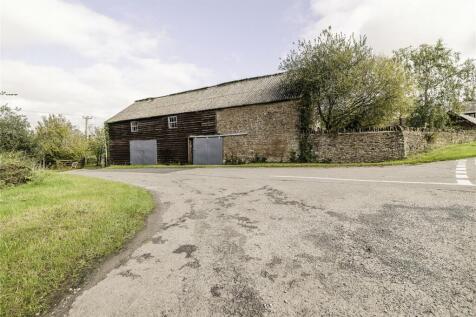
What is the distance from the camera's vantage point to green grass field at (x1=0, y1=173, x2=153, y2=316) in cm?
277

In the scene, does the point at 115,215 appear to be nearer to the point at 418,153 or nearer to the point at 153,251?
the point at 153,251

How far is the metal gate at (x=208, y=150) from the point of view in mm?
21891

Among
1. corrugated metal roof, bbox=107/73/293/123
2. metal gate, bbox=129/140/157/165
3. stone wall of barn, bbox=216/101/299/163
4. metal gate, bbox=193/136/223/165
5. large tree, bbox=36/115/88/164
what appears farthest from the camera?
large tree, bbox=36/115/88/164

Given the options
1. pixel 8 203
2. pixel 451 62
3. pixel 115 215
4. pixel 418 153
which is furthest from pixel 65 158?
pixel 451 62

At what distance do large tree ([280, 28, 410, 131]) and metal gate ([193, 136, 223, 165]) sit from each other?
822 centimetres

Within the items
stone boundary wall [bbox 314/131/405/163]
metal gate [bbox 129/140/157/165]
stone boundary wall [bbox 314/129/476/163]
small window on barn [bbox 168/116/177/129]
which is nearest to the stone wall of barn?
stone boundary wall [bbox 314/131/405/163]

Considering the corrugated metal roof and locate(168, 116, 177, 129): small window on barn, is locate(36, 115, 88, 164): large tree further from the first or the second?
locate(168, 116, 177, 129): small window on barn

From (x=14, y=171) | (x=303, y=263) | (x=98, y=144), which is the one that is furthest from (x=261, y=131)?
(x=98, y=144)

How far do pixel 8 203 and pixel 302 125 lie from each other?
16567 millimetres

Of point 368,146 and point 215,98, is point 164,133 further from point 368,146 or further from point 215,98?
point 368,146

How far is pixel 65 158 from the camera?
35.1 meters

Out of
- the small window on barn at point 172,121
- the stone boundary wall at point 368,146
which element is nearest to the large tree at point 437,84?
the stone boundary wall at point 368,146

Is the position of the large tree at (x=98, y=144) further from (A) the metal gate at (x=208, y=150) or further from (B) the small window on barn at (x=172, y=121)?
(A) the metal gate at (x=208, y=150)

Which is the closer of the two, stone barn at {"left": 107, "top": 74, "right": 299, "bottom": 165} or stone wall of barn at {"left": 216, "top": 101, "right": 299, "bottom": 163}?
stone wall of barn at {"left": 216, "top": 101, "right": 299, "bottom": 163}
